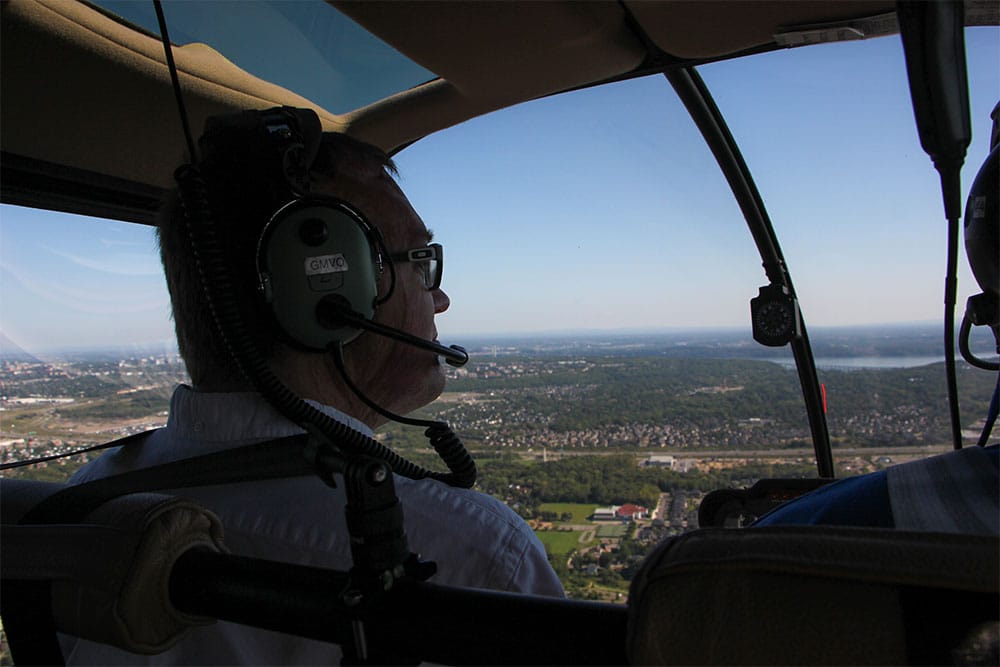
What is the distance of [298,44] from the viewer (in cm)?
177

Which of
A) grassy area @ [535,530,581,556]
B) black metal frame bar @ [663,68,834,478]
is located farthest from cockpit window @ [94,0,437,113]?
grassy area @ [535,530,581,556]

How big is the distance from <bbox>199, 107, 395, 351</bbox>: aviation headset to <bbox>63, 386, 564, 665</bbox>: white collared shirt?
0.79 ft

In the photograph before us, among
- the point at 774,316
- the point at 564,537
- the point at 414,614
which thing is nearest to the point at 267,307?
the point at 414,614

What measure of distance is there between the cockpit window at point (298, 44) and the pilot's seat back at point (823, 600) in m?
1.58

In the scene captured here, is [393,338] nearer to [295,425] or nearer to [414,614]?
[295,425]

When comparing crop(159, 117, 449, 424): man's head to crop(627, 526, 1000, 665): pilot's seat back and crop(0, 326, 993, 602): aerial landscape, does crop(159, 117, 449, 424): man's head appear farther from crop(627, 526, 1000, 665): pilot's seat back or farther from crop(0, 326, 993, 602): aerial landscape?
crop(627, 526, 1000, 665): pilot's seat back

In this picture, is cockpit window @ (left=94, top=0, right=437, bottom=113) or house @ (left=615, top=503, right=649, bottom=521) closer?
cockpit window @ (left=94, top=0, right=437, bottom=113)

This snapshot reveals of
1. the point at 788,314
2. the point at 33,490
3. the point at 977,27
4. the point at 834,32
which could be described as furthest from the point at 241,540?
the point at 788,314

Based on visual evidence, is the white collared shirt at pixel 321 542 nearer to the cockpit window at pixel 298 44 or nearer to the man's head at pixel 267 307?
the man's head at pixel 267 307

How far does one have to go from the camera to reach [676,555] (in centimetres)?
45

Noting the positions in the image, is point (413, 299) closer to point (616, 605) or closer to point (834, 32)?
point (616, 605)

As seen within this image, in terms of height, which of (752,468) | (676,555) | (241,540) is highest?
(676,555)

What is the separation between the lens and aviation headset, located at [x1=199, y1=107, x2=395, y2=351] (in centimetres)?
100

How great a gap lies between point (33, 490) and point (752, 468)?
252 centimetres
